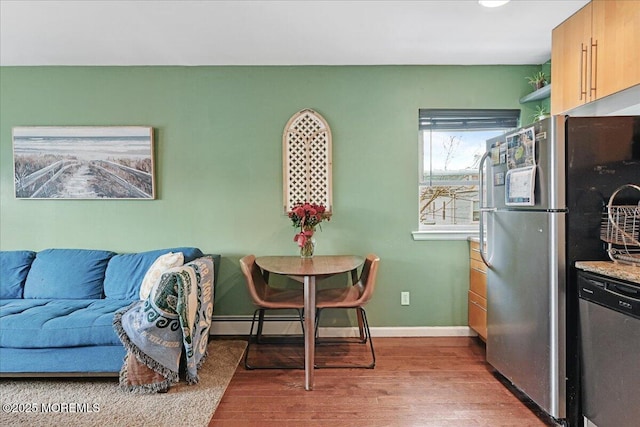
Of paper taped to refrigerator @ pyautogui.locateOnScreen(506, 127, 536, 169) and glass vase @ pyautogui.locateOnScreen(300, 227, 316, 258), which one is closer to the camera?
paper taped to refrigerator @ pyautogui.locateOnScreen(506, 127, 536, 169)

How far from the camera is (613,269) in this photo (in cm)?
159

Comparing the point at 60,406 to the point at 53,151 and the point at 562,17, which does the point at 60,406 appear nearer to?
the point at 53,151

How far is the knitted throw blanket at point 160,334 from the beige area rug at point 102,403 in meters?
0.10

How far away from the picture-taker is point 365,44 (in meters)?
2.70

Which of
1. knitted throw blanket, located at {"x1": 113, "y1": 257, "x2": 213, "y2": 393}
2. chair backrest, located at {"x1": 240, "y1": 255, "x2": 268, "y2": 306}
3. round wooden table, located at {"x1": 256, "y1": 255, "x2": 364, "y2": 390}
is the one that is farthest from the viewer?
chair backrest, located at {"x1": 240, "y1": 255, "x2": 268, "y2": 306}

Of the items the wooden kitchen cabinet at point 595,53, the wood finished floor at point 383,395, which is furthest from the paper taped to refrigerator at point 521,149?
the wood finished floor at point 383,395

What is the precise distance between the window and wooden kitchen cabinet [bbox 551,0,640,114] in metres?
0.89

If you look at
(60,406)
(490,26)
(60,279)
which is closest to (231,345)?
(60,406)

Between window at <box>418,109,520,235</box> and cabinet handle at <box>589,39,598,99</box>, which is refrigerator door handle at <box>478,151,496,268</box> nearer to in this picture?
cabinet handle at <box>589,39,598,99</box>

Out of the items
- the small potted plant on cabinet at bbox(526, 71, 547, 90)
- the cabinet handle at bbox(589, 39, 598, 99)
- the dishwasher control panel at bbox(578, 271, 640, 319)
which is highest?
the small potted plant on cabinet at bbox(526, 71, 547, 90)

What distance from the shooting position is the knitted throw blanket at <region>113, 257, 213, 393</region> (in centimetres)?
215

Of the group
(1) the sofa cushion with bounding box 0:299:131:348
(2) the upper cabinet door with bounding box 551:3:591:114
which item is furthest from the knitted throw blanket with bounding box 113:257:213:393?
(2) the upper cabinet door with bounding box 551:3:591:114

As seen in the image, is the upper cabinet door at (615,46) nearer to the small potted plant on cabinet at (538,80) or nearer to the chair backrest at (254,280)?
the small potted plant on cabinet at (538,80)

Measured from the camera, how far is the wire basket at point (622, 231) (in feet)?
5.53
